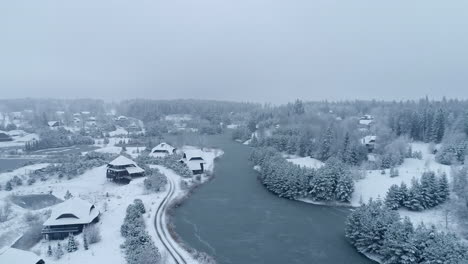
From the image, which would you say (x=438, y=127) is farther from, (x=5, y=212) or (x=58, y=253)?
(x=5, y=212)

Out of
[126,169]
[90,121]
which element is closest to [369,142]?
[126,169]

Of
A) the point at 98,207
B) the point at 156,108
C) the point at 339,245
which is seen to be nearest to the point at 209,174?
the point at 98,207

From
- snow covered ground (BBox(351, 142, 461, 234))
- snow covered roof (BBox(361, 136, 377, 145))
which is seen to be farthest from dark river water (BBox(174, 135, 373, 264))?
snow covered roof (BBox(361, 136, 377, 145))

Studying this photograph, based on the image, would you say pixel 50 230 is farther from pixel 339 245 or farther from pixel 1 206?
pixel 339 245

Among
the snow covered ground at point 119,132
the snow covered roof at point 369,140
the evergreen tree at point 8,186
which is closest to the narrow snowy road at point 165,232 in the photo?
the evergreen tree at point 8,186

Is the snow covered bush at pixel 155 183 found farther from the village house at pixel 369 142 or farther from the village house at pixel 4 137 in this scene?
the village house at pixel 4 137

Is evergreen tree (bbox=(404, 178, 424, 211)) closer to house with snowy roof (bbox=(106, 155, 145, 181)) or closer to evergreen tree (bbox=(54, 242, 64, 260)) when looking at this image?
evergreen tree (bbox=(54, 242, 64, 260))
